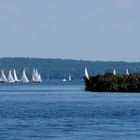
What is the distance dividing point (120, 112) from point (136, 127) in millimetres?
19064

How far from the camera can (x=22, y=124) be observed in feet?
234

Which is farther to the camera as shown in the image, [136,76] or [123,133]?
[136,76]

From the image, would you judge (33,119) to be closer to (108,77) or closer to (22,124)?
(22,124)

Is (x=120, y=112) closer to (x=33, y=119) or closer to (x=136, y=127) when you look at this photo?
(x=33, y=119)

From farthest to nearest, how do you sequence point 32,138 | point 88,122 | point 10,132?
1. point 88,122
2. point 10,132
3. point 32,138

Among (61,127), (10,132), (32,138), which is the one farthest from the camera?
(61,127)

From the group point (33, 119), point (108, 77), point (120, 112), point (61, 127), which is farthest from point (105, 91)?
point (61, 127)

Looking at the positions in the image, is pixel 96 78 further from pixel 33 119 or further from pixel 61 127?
pixel 61 127

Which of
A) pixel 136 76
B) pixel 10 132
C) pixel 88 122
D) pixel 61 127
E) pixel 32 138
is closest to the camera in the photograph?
pixel 32 138

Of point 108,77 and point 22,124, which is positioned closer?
point 22,124

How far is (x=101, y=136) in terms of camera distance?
201 ft

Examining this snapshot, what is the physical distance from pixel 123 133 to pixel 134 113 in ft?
71.4

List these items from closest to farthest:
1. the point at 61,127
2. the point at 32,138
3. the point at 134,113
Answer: the point at 32,138
the point at 61,127
the point at 134,113

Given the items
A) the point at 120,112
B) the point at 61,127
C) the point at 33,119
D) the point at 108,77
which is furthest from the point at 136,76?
the point at 61,127
